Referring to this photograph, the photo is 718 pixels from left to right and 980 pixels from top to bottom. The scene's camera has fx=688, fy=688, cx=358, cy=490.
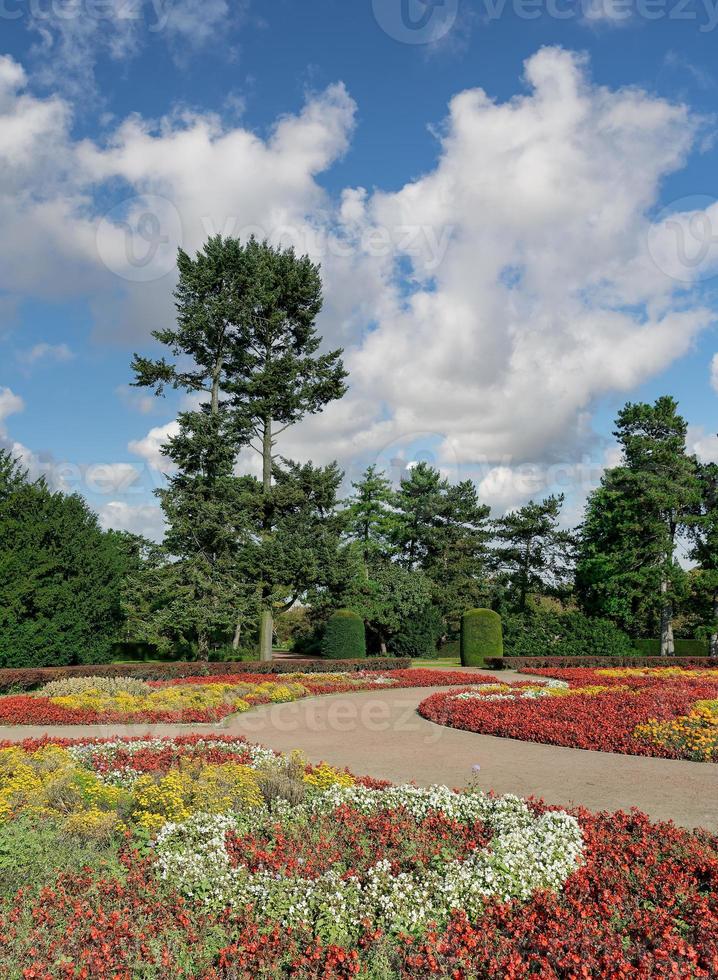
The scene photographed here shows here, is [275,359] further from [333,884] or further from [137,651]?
[333,884]

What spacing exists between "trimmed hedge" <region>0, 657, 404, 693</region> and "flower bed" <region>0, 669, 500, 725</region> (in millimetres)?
1595

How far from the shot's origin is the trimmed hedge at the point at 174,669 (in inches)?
703

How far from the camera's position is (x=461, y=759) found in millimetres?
9016

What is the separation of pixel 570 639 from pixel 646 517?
323 inches

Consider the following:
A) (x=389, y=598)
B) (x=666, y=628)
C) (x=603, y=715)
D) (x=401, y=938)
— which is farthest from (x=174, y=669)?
(x=666, y=628)

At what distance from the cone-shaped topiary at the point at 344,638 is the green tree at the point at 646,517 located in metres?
12.6

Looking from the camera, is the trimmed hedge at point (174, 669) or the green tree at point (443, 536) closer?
the trimmed hedge at point (174, 669)

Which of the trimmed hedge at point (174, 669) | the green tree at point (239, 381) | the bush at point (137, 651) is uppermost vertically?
the green tree at point (239, 381)

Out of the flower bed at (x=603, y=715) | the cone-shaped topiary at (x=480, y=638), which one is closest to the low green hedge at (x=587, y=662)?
the cone-shaped topiary at (x=480, y=638)

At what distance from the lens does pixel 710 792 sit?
7.29 meters

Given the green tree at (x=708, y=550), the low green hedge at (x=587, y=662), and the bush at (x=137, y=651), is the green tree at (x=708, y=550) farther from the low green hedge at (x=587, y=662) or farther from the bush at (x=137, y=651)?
the bush at (x=137, y=651)

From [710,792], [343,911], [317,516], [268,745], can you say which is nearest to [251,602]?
[317,516]

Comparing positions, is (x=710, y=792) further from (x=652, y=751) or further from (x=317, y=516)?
(x=317, y=516)

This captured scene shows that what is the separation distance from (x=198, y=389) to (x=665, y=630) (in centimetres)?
2353
